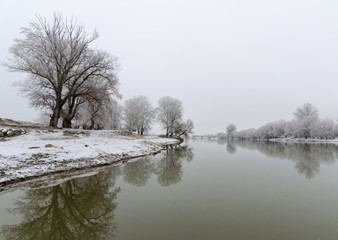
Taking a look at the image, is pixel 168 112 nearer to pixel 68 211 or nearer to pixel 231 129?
pixel 68 211

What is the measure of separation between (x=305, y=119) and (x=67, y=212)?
290 feet

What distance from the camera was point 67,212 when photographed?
4.45 metres

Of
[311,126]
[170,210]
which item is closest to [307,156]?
[170,210]

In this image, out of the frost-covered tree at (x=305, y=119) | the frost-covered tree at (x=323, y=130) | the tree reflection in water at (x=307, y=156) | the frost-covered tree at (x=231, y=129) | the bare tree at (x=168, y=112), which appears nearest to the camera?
the tree reflection in water at (x=307, y=156)

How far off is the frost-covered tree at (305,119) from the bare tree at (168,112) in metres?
54.7

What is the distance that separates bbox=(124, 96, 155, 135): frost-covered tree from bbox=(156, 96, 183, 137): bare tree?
498 centimetres

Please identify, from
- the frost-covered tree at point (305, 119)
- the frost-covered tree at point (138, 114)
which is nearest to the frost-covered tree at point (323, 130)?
the frost-covered tree at point (305, 119)

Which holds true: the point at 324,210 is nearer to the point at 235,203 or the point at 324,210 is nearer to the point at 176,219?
the point at 235,203

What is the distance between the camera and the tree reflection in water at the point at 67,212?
11.6 feet

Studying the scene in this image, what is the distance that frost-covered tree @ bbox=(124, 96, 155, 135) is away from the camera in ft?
154

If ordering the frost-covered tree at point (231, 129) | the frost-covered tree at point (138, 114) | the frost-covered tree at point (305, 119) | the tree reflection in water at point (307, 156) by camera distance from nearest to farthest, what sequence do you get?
1. the tree reflection in water at point (307, 156)
2. the frost-covered tree at point (138, 114)
3. the frost-covered tree at point (305, 119)
4. the frost-covered tree at point (231, 129)

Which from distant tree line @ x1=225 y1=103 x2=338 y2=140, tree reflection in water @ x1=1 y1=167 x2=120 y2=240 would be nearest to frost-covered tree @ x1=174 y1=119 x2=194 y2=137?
distant tree line @ x1=225 y1=103 x2=338 y2=140

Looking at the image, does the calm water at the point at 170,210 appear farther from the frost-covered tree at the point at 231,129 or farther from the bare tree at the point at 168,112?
Answer: the frost-covered tree at the point at 231,129

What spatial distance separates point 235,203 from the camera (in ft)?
17.0
